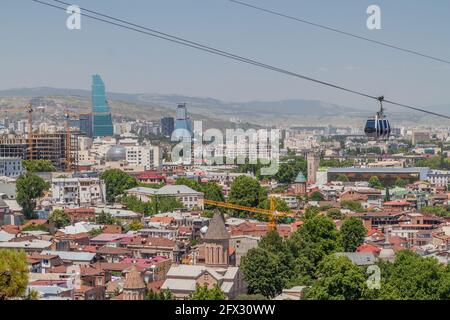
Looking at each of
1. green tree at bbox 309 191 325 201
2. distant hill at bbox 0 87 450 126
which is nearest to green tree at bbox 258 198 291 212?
green tree at bbox 309 191 325 201

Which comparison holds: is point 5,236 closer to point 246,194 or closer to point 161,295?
point 161,295

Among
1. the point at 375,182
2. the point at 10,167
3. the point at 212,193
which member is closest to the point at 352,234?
the point at 212,193

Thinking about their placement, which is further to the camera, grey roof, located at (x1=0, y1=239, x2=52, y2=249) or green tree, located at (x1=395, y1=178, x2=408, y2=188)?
green tree, located at (x1=395, y1=178, x2=408, y2=188)

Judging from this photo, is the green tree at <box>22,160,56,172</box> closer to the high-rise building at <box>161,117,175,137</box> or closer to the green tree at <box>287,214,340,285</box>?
the green tree at <box>287,214,340,285</box>

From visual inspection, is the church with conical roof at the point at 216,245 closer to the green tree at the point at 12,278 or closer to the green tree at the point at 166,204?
the green tree at the point at 12,278

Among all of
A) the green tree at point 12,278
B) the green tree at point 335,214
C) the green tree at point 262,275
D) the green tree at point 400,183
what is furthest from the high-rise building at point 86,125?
the green tree at point 12,278
